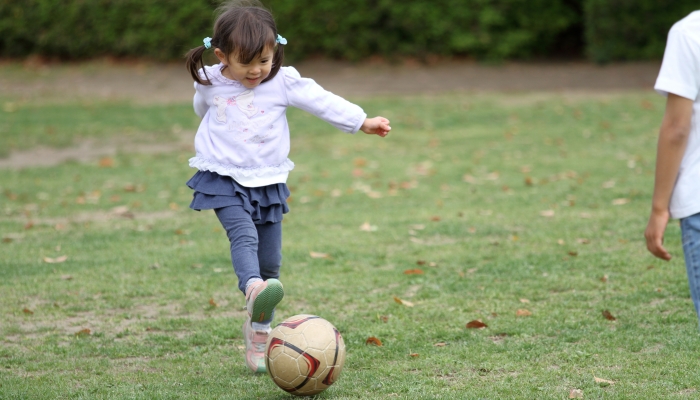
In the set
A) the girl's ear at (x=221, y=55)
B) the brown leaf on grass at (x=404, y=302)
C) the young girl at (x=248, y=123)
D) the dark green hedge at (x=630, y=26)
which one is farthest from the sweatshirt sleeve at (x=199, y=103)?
the dark green hedge at (x=630, y=26)

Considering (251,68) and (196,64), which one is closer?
(251,68)

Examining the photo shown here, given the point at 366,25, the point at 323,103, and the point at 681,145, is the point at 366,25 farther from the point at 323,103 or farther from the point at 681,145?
the point at 681,145

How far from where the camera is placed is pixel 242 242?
12.6ft

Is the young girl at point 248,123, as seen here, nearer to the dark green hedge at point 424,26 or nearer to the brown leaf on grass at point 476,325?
the brown leaf on grass at point 476,325

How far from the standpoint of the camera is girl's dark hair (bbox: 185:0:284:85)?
149 inches

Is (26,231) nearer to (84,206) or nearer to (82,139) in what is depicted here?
(84,206)

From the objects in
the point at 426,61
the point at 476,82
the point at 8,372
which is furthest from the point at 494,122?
the point at 8,372

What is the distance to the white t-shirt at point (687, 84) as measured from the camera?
2600 mm

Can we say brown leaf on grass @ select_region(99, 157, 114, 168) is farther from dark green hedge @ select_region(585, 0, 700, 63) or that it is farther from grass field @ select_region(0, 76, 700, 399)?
dark green hedge @ select_region(585, 0, 700, 63)

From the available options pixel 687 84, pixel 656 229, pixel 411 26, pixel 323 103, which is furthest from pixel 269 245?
pixel 411 26

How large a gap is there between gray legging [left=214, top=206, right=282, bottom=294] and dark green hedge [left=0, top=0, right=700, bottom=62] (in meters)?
15.8

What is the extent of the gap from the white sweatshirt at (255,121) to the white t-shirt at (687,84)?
5.48ft

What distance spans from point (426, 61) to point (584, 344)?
16949 mm

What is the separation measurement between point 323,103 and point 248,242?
0.78 meters
